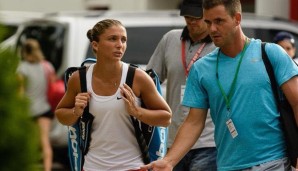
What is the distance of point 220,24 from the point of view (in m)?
5.77

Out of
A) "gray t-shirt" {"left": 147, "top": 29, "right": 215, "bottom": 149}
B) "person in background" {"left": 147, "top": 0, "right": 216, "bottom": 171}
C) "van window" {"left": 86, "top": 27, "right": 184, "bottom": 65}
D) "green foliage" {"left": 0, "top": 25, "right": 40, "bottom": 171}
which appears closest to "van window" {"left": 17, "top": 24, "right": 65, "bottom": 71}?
"van window" {"left": 86, "top": 27, "right": 184, "bottom": 65}

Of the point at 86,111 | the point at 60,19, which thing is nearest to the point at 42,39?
the point at 60,19

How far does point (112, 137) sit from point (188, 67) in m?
1.14

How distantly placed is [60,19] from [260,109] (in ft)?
26.9

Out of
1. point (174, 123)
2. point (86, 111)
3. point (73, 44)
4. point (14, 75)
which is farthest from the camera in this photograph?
point (73, 44)

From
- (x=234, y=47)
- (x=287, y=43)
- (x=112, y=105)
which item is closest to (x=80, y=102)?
(x=112, y=105)

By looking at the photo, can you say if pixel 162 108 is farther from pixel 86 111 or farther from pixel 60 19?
pixel 60 19

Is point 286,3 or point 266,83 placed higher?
point 266,83

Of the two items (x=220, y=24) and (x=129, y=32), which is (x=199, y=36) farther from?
(x=129, y=32)

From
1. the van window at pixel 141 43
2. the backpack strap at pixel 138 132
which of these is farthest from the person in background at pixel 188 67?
the van window at pixel 141 43

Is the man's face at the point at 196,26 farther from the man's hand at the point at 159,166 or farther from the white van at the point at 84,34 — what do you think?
the white van at the point at 84,34

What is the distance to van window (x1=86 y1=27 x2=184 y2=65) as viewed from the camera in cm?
1304

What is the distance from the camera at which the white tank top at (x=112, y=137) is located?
20.7 ft

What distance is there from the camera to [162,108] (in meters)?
6.42
